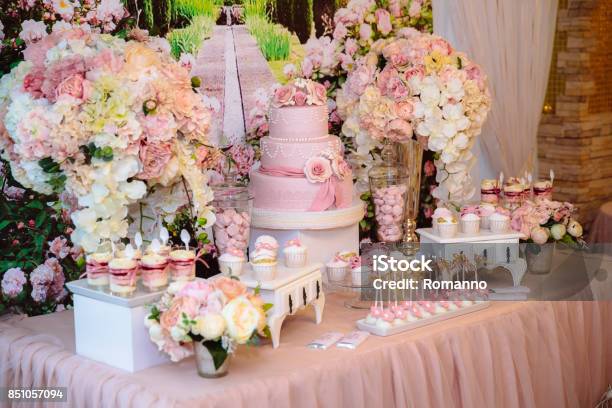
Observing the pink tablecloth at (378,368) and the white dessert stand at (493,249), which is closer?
the pink tablecloth at (378,368)

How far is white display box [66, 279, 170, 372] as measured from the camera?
Result: 7.82 ft

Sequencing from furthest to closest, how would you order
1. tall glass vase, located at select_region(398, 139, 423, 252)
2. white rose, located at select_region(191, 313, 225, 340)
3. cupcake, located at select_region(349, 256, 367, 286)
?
1. tall glass vase, located at select_region(398, 139, 423, 252)
2. cupcake, located at select_region(349, 256, 367, 286)
3. white rose, located at select_region(191, 313, 225, 340)

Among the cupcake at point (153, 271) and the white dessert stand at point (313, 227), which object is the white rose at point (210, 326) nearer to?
the cupcake at point (153, 271)

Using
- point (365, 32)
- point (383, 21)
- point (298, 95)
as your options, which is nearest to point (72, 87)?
point (298, 95)

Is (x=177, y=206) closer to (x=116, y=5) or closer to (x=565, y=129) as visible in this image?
(x=116, y=5)

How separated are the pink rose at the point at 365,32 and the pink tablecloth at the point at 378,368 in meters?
1.36

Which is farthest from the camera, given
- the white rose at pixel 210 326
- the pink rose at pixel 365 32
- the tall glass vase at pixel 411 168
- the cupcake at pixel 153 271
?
the pink rose at pixel 365 32

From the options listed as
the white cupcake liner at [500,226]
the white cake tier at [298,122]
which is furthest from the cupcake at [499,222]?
the white cake tier at [298,122]

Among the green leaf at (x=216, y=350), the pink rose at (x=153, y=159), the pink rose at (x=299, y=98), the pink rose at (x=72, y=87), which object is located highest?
the pink rose at (x=72, y=87)

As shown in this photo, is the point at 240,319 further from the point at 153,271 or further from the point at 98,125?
the point at 98,125

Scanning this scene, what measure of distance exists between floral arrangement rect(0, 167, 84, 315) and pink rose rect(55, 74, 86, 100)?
65 centimetres

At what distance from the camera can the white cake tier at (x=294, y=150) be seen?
318 centimetres

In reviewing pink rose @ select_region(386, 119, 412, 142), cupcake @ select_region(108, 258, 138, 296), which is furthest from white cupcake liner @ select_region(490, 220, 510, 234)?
cupcake @ select_region(108, 258, 138, 296)

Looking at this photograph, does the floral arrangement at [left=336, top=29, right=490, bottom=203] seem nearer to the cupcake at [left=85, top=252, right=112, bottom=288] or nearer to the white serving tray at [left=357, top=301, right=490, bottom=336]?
the white serving tray at [left=357, top=301, right=490, bottom=336]
